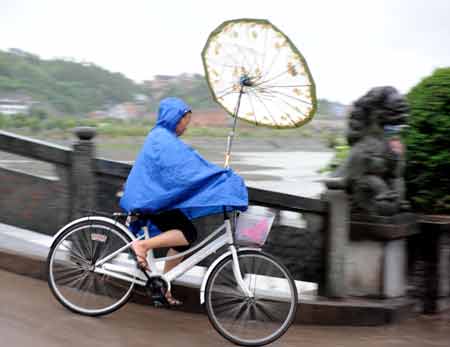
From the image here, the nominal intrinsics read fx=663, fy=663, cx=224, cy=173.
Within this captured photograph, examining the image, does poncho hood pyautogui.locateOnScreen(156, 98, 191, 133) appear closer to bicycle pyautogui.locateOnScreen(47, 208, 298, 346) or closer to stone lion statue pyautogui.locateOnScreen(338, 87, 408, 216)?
bicycle pyautogui.locateOnScreen(47, 208, 298, 346)

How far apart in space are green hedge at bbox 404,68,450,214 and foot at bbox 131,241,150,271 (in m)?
2.38

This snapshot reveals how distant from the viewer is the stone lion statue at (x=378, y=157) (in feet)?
16.9

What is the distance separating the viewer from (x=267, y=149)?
14.5 m

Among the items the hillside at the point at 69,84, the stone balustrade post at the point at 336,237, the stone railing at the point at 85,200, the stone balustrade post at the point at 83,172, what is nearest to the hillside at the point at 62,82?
the hillside at the point at 69,84

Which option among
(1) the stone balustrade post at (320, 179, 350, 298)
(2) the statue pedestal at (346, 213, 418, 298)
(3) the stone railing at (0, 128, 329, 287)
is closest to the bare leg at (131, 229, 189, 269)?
(3) the stone railing at (0, 128, 329, 287)

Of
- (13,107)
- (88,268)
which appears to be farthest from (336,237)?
(13,107)

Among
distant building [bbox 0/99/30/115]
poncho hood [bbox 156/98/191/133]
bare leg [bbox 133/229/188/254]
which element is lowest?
bare leg [bbox 133/229/188/254]

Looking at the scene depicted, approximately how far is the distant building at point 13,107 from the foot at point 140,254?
3367mm

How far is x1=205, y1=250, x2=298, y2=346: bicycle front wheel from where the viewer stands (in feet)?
15.0

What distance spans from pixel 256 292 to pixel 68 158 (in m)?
2.07

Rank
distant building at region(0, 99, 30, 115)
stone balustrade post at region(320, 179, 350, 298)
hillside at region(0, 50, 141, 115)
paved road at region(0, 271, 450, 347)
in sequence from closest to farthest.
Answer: paved road at region(0, 271, 450, 347) < stone balustrade post at region(320, 179, 350, 298) < distant building at region(0, 99, 30, 115) < hillside at region(0, 50, 141, 115)

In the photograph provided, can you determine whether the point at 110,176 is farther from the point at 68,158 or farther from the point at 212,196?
→ the point at 212,196

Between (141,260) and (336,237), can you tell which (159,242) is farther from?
(336,237)

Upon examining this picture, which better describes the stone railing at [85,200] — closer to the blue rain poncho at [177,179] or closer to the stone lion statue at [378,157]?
the stone lion statue at [378,157]
